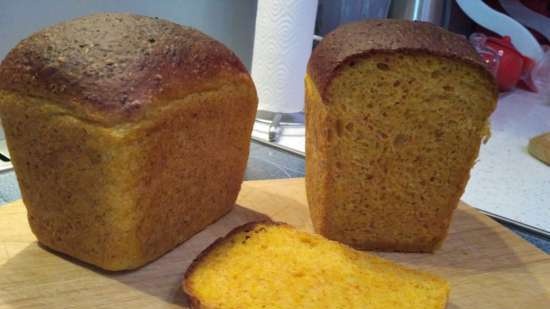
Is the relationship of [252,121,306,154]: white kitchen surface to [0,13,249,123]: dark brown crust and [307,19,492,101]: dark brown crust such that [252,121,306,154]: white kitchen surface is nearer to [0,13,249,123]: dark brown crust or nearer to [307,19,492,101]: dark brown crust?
[307,19,492,101]: dark brown crust

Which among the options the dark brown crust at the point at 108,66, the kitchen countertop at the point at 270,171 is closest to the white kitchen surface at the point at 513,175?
the kitchen countertop at the point at 270,171

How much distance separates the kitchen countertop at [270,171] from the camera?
1.63 metres

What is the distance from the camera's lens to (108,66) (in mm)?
1114

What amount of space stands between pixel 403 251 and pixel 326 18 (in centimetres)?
142

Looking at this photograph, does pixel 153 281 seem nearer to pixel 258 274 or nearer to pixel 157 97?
pixel 258 274

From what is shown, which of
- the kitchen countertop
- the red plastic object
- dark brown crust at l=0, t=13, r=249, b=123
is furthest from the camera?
→ the red plastic object

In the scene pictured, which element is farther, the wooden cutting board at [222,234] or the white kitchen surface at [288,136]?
the white kitchen surface at [288,136]

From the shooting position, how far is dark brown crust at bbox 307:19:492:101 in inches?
50.1

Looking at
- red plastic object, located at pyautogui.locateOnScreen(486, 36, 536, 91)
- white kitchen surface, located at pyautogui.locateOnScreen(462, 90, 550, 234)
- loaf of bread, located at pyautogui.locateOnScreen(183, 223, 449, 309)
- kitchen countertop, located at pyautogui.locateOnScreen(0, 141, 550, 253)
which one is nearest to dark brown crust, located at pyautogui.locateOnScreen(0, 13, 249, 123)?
loaf of bread, located at pyautogui.locateOnScreen(183, 223, 449, 309)

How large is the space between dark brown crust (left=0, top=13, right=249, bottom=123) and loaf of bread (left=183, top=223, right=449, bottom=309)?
395mm

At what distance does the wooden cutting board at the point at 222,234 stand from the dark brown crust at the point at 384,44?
1.57 ft

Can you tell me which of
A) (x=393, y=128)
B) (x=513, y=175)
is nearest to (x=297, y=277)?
(x=393, y=128)

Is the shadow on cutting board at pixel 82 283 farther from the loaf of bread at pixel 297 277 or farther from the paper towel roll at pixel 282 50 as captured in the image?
the paper towel roll at pixel 282 50

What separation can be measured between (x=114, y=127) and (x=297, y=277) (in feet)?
1.70
